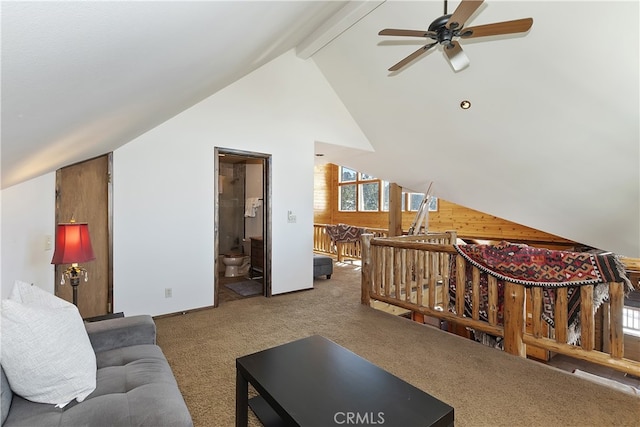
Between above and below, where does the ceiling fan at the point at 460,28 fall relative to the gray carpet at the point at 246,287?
above

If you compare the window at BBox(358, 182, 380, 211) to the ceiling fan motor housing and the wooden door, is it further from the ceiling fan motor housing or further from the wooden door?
the wooden door

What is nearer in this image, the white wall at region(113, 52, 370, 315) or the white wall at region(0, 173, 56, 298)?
the white wall at region(0, 173, 56, 298)

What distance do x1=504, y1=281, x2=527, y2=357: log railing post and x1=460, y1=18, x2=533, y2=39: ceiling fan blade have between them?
198 centimetres

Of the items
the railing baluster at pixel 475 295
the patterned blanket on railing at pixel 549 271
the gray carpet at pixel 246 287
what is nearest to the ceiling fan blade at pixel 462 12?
the patterned blanket on railing at pixel 549 271

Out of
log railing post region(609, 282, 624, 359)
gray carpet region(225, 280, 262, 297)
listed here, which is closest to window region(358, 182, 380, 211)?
gray carpet region(225, 280, 262, 297)

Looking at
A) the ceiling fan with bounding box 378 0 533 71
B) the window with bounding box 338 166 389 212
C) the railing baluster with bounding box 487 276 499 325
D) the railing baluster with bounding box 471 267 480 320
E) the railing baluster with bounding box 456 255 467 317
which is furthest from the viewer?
the window with bounding box 338 166 389 212

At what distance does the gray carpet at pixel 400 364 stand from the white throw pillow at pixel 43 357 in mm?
758

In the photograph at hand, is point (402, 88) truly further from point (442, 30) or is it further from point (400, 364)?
point (400, 364)

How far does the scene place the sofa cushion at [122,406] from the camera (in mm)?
1199

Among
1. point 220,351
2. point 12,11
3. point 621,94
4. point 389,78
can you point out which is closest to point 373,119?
point 389,78

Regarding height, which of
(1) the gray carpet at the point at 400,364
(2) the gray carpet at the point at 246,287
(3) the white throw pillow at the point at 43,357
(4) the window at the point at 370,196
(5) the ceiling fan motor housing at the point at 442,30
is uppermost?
(5) the ceiling fan motor housing at the point at 442,30

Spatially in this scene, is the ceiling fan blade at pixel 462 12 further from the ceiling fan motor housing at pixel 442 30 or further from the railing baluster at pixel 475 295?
the railing baluster at pixel 475 295

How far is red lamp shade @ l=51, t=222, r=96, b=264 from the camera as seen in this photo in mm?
2275

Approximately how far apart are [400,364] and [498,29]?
266 centimetres
